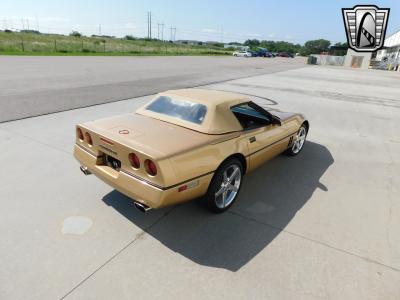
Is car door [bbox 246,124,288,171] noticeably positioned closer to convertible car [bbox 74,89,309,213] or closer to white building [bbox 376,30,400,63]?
convertible car [bbox 74,89,309,213]

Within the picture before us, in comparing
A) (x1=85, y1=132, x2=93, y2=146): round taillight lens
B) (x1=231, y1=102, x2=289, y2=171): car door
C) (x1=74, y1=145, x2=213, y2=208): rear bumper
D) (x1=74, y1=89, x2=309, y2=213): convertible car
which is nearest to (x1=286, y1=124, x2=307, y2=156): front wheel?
(x1=231, y1=102, x2=289, y2=171): car door

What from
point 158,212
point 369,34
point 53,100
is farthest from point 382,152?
point 369,34

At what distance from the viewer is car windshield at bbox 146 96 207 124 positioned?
3.55 metres

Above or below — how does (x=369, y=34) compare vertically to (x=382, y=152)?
above

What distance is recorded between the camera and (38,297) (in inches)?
88.6

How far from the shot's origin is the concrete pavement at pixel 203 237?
2.43 metres

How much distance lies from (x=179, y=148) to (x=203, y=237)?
38.6 inches

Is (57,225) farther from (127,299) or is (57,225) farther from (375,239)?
(375,239)

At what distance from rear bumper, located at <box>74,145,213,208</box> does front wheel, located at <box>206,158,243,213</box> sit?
0.39 ft

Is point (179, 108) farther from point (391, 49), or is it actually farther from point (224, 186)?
point (391, 49)

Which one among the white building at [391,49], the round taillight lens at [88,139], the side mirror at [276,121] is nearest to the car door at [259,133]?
the side mirror at [276,121]

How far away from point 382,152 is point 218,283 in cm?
509

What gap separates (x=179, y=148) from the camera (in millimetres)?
2877

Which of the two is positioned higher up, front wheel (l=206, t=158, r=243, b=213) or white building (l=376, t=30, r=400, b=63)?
white building (l=376, t=30, r=400, b=63)
